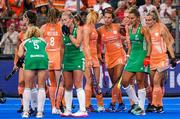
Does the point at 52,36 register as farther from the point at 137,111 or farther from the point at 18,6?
the point at 18,6

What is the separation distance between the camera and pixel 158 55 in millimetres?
14828

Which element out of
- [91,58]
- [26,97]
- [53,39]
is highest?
[53,39]

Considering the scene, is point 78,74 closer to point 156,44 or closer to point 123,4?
point 156,44

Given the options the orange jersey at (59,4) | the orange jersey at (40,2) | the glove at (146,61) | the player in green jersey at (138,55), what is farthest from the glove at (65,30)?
the orange jersey at (59,4)

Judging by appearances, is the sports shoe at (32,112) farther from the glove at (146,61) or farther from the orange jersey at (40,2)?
the orange jersey at (40,2)

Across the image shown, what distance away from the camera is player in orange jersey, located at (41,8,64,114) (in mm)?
14325

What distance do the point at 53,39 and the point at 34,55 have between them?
1.61 m

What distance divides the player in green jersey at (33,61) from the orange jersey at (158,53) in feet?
9.10

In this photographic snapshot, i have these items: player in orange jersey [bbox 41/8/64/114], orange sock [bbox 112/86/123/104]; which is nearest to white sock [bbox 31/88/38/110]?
player in orange jersey [bbox 41/8/64/114]

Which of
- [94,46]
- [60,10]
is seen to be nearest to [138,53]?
[94,46]

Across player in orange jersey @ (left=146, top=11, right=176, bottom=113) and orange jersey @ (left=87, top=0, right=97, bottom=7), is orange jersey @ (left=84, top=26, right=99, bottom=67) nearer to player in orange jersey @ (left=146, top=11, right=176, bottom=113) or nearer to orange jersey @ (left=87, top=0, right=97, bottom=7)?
player in orange jersey @ (left=146, top=11, right=176, bottom=113)

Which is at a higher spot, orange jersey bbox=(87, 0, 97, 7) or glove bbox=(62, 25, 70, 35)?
orange jersey bbox=(87, 0, 97, 7)

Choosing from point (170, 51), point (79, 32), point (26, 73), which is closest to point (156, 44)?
point (170, 51)

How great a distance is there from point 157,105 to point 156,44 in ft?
4.46
